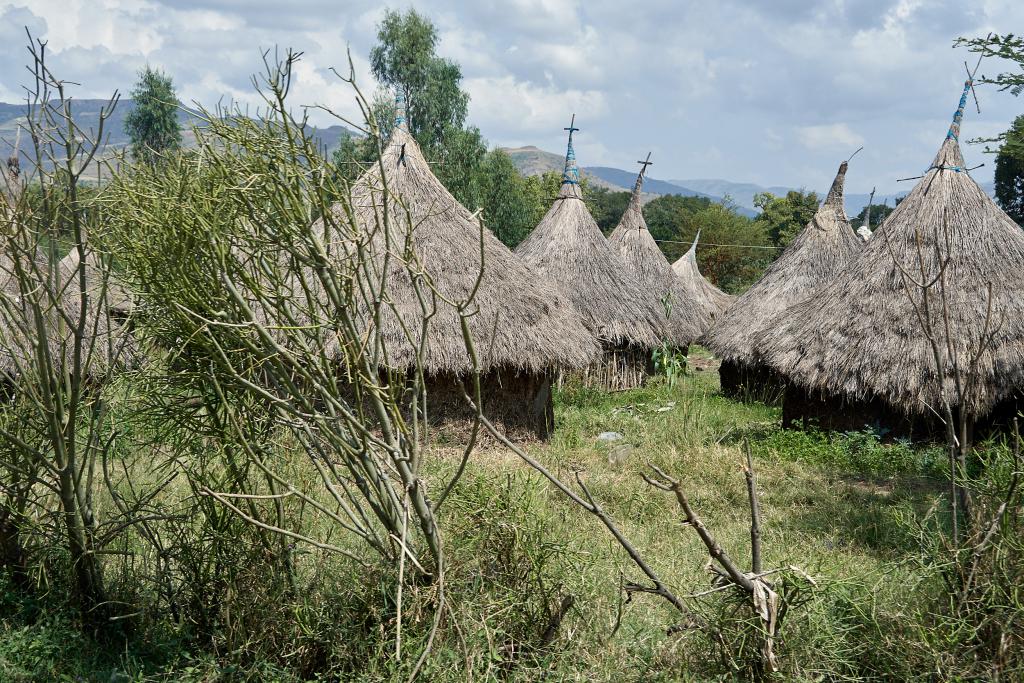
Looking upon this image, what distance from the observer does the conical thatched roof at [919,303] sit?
7.48 meters

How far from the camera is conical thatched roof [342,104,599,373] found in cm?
759

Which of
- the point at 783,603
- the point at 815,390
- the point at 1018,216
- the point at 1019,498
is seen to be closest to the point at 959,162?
the point at 815,390

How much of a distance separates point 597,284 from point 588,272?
213 mm

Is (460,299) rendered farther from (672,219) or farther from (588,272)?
(672,219)

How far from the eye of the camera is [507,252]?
896 centimetres

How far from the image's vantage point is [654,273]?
15.2 m

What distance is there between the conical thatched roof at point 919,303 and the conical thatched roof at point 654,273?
5822 mm

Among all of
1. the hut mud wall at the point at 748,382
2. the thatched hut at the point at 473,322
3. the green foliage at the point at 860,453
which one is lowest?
the green foliage at the point at 860,453

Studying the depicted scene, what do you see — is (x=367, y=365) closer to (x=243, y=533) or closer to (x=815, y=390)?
(x=243, y=533)

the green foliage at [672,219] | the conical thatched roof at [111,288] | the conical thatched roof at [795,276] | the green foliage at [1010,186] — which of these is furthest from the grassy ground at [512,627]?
the green foliage at [672,219]

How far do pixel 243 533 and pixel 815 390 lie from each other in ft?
20.8

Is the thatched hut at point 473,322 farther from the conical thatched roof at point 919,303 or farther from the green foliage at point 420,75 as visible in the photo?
the green foliage at point 420,75

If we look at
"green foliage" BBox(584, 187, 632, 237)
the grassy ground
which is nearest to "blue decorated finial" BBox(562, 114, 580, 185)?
the grassy ground

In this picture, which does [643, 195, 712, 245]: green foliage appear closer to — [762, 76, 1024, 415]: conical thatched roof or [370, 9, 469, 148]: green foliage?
[370, 9, 469, 148]: green foliage
